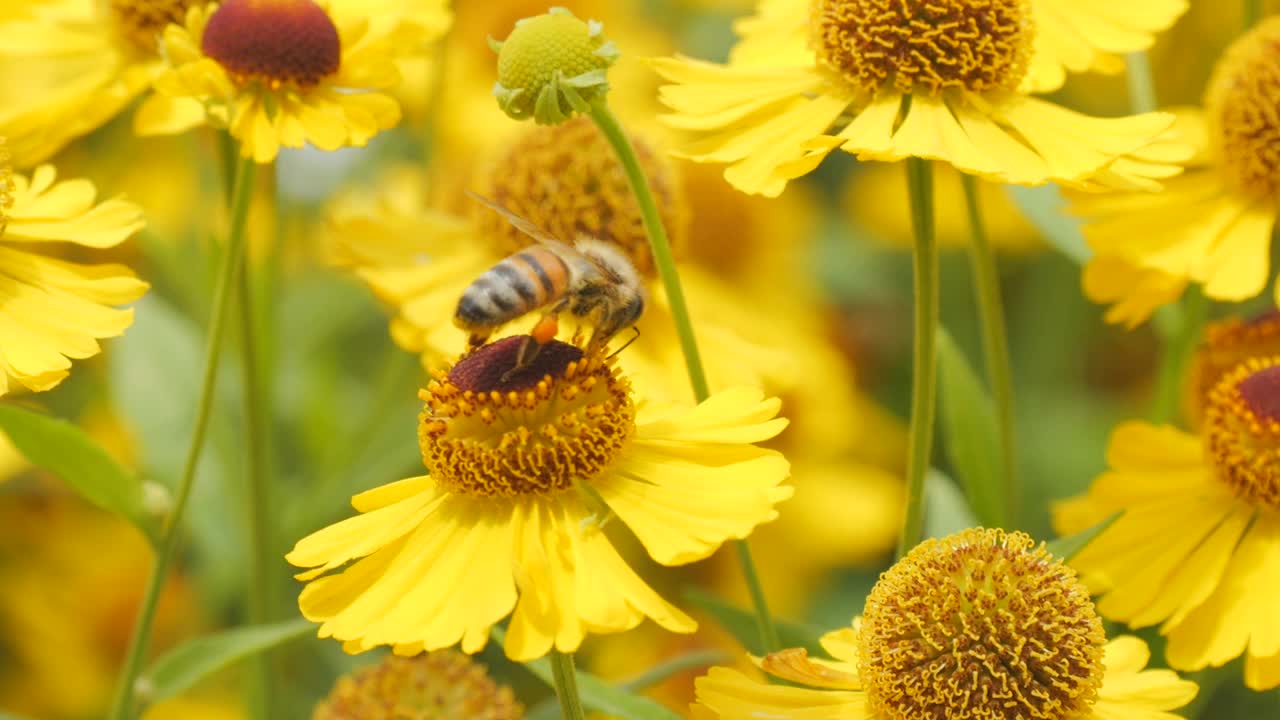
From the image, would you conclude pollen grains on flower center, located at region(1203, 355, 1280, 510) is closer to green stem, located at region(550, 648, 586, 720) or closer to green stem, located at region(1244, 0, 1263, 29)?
green stem, located at region(1244, 0, 1263, 29)

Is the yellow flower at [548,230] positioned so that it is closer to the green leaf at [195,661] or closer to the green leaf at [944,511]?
the green leaf at [944,511]

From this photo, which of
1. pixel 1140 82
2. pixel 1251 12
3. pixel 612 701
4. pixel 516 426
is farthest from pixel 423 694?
pixel 1251 12

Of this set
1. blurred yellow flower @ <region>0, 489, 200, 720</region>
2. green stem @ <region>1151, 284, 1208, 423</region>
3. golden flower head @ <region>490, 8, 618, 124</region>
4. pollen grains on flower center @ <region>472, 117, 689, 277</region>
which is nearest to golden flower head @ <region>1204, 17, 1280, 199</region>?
green stem @ <region>1151, 284, 1208, 423</region>

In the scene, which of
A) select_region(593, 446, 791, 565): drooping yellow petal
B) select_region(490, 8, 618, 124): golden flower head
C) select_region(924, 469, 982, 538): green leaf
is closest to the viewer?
select_region(593, 446, 791, 565): drooping yellow petal

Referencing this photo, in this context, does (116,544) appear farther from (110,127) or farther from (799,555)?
(799,555)

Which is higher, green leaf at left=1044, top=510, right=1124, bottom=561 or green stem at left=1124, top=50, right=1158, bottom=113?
green stem at left=1124, top=50, right=1158, bottom=113

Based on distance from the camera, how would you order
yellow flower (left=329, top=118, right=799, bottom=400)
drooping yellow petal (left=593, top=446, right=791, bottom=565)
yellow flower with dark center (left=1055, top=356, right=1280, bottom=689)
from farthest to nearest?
yellow flower (left=329, top=118, right=799, bottom=400), yellow flower with dark center (left=1055, top=356, right=1280, bottom=689), drooping yellow petal (left=593, top=446, right=791, bottom=565)

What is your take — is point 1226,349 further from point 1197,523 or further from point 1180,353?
point 1197,523
